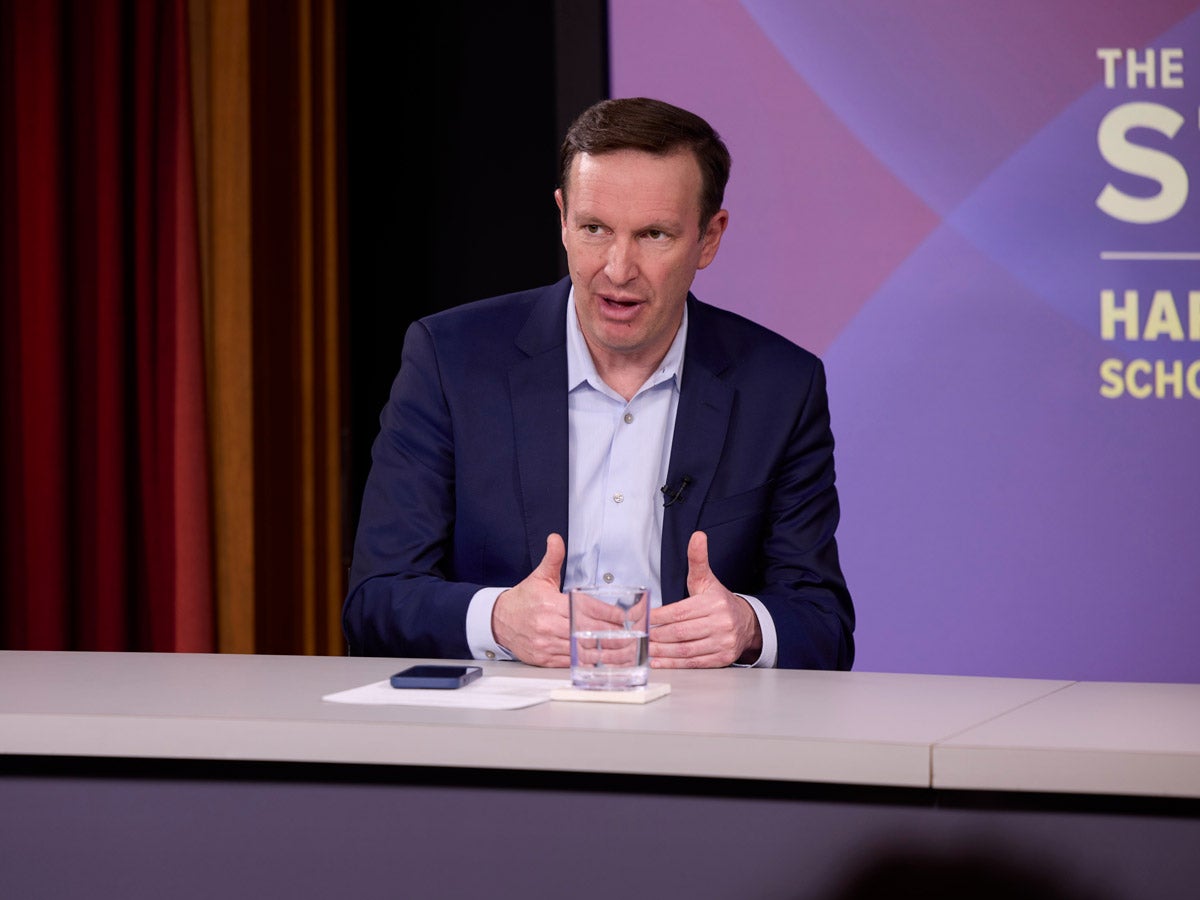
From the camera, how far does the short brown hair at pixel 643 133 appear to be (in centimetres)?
229

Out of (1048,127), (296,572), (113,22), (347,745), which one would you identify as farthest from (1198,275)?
(347,745)

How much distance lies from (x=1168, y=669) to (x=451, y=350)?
79.5 inches

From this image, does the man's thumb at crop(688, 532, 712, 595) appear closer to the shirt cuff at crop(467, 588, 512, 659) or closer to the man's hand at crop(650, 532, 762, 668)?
the man's hand at crop(650, 532, 762, 668)

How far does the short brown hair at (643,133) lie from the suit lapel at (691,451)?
26 centimetres

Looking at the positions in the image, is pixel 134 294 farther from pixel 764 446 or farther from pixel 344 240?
pixel 764 446

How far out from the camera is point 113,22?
10.6 feet

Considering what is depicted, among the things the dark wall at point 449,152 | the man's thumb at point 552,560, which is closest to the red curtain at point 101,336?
the dark wall at point 449,152

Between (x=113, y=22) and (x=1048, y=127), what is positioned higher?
(x=113, y=22)

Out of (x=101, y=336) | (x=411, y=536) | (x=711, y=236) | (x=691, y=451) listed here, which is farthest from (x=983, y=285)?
(x=101, y=336)

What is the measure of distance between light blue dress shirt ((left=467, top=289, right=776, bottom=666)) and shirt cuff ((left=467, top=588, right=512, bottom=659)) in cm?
33

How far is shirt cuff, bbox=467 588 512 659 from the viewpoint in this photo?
6.60 ft

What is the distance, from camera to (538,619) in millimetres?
1881

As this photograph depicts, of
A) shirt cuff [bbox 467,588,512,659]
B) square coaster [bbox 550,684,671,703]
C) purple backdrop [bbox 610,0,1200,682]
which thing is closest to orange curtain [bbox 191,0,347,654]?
purple backdrop [bbox 610,0,1200,682]

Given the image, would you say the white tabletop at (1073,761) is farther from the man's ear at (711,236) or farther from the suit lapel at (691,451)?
the man's ear at (711,236)
